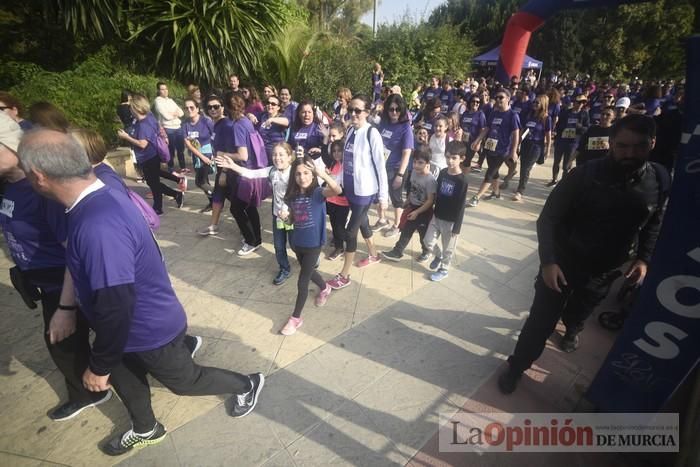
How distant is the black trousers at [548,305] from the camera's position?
8.25ft

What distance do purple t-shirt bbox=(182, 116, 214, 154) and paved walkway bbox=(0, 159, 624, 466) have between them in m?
2.14

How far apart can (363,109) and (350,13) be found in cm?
4397

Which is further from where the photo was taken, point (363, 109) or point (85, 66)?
point (85, 66)

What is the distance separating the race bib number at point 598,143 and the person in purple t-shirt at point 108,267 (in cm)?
626

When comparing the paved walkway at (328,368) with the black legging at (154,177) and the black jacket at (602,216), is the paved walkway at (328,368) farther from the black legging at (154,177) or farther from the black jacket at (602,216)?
the black legging at (154,177)

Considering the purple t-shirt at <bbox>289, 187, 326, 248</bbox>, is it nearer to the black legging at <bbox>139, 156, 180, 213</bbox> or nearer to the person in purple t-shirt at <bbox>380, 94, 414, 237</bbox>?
the person in purple t-shirt at <bbox>380, 94, 414, 237</bbox>

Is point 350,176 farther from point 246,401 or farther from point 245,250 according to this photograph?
point 246,401

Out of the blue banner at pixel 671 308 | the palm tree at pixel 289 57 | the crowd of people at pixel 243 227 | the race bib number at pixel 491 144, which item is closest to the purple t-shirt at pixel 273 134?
the crowd of people at pixel 243 227

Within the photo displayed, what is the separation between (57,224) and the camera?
6.63 feet

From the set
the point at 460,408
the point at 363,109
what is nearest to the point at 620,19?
the point at 363,109

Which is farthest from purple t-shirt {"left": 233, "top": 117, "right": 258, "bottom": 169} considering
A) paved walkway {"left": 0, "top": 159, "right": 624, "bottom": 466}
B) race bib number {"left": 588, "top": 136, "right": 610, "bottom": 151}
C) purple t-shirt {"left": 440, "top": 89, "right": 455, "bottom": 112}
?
purple t-shirt {"left": 440, "top": 89, "right": 455, "bottom": 112}

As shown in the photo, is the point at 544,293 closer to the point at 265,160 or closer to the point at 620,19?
the point at 265,160

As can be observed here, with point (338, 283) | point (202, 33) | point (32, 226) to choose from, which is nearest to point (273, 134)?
point (338, 283)

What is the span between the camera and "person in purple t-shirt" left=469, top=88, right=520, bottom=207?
231 inches
